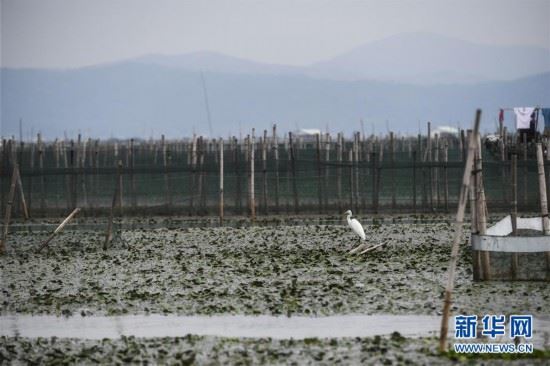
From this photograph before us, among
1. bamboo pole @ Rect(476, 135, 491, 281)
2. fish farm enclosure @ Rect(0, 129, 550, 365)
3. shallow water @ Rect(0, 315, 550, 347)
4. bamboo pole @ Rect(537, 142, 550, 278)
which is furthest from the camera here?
bamboo pole @ Rect(537, 142, 550, 278)

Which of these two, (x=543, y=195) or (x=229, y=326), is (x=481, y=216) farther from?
(x=229, y=326)

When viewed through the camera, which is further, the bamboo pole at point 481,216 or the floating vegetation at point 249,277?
the bamboo pole at point 481,216

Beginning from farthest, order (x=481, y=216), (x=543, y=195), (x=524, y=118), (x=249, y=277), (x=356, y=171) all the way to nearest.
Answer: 1. (x=356, y=171)
2. (x=524, y=118)
3. (x=249, y=277)
4. (x=543, y=195)
5. (x=481, y=216)

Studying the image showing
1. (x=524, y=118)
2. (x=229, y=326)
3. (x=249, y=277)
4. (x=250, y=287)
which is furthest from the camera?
(x=524, y=118)

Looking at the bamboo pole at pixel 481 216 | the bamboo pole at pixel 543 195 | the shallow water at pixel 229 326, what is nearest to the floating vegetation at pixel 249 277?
the bamboo pole at pixel 481 216

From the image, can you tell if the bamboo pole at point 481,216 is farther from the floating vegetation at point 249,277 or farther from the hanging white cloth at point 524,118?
the hanging white cloth at point 524,118

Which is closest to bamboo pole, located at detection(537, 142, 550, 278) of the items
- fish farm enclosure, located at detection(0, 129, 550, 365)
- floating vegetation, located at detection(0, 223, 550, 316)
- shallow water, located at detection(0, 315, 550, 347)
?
→ fish farm enclosure, located at detection(0, 129, 550, 365)

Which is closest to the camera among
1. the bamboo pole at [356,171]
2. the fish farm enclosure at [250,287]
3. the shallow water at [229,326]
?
the fish farm enclosure at [250,287]

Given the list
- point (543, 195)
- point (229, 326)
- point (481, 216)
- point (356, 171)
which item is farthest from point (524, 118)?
point (229, 326)

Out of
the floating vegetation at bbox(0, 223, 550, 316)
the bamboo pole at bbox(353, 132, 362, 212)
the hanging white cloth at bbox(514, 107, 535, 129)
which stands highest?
the hanging white cloth at bbox(514, 107, 535, 129)

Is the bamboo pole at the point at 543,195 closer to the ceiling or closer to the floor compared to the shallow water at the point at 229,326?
closer to the ceiling

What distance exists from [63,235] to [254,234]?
470 centimetres

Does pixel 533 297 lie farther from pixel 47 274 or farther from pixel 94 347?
pixel 47 274

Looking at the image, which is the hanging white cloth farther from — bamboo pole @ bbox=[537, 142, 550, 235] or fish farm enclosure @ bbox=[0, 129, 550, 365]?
bamboo pole @ bbox=[537, 142, 550, 235]
